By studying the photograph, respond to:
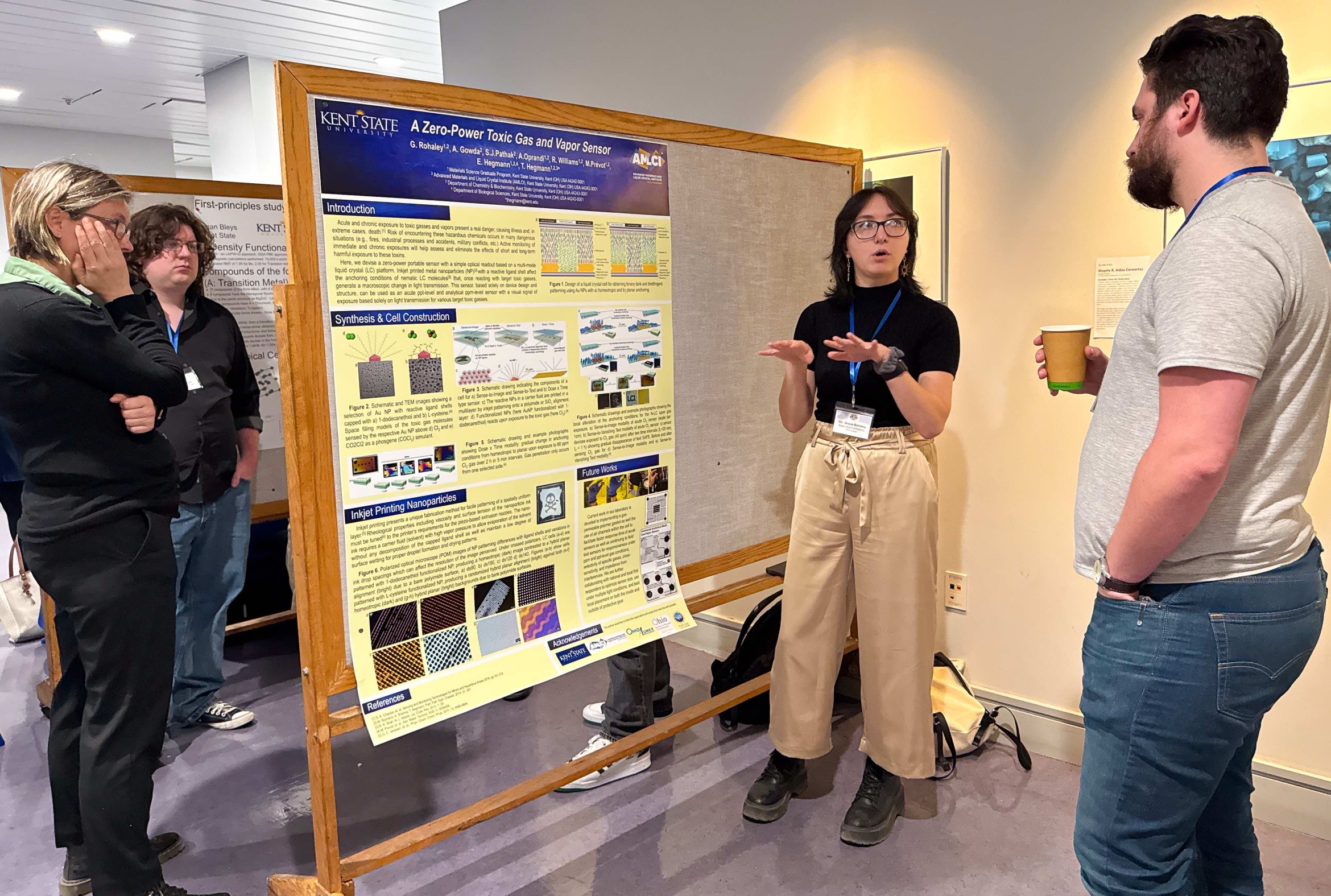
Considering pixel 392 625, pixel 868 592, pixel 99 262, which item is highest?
pixel 99 262

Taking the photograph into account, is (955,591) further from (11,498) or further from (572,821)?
(11,498)

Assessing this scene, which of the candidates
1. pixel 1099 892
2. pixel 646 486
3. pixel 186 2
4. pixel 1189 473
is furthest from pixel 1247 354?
pixel 186 2

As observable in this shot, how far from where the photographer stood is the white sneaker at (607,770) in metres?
2.62

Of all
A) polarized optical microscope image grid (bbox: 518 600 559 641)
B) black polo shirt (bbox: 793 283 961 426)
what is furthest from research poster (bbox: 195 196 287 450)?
black polo shirt (bbox: 793 283 961 426)

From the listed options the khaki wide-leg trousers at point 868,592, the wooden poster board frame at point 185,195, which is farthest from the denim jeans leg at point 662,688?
the wooden poster board frame at point 185,195

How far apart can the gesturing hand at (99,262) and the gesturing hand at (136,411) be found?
247 millimetres

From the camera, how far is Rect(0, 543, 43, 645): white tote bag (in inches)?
150

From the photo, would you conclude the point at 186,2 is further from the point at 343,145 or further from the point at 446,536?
the point at 446,536

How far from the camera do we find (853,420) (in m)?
2.28

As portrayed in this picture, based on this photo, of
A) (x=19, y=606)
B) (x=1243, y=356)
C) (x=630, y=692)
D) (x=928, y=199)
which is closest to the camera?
(x=1243, y=356)

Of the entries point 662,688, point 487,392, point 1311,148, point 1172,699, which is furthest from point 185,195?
point 1311,148

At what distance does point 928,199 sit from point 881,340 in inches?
33.5

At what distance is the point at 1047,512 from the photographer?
2.75 m

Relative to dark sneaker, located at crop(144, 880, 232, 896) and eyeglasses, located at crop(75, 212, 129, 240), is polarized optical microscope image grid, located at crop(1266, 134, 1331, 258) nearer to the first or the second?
eyeglasses, located at crop(75, 212, 129, 240)
